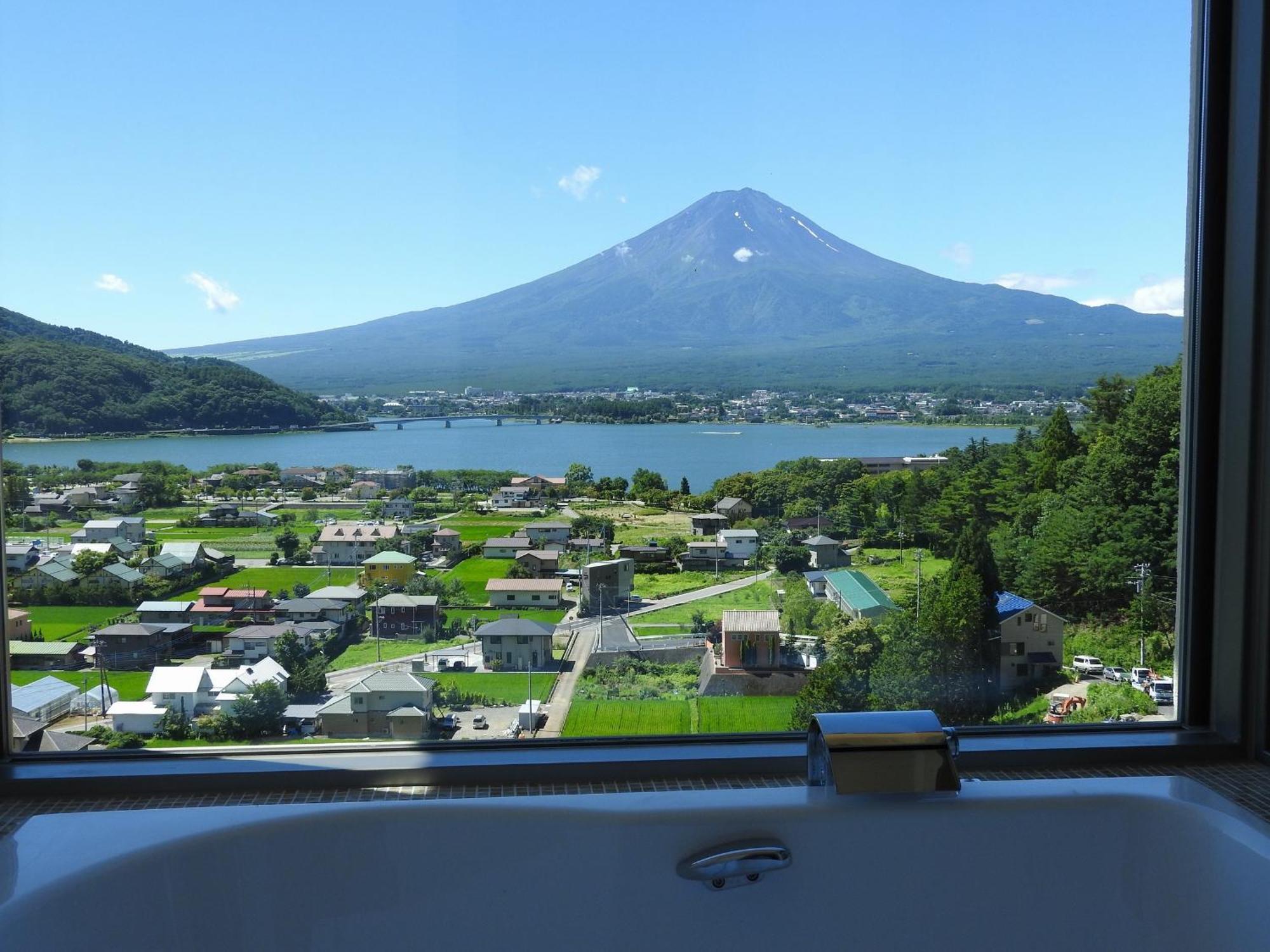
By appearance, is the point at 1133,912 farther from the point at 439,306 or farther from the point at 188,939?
the point at 439,306

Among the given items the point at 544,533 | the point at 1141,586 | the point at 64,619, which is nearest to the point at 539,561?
the point at 544,533

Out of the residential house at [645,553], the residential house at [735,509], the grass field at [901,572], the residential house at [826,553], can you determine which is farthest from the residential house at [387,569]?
the grass field at [901,572]

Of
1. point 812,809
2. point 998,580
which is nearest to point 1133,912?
point 812,809

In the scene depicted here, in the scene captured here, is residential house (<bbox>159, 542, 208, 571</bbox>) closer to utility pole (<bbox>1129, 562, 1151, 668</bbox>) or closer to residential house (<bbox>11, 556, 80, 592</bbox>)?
residential house (<bbox>11, 556, 80, 592</bbox>)

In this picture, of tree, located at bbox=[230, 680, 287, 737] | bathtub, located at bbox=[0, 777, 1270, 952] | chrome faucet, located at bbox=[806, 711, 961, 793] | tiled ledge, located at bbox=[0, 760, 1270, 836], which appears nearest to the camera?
bathtub, located at bbox=[0, 777, 1270, 952]

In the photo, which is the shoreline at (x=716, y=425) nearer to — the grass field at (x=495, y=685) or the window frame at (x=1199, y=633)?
the window frame at (x=1199, y=633)

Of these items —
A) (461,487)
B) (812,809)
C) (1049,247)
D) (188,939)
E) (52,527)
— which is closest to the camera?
(188,939)

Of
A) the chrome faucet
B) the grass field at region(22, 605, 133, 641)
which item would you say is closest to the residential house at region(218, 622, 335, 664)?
the grass field at region(22, 605, 133, 641)
